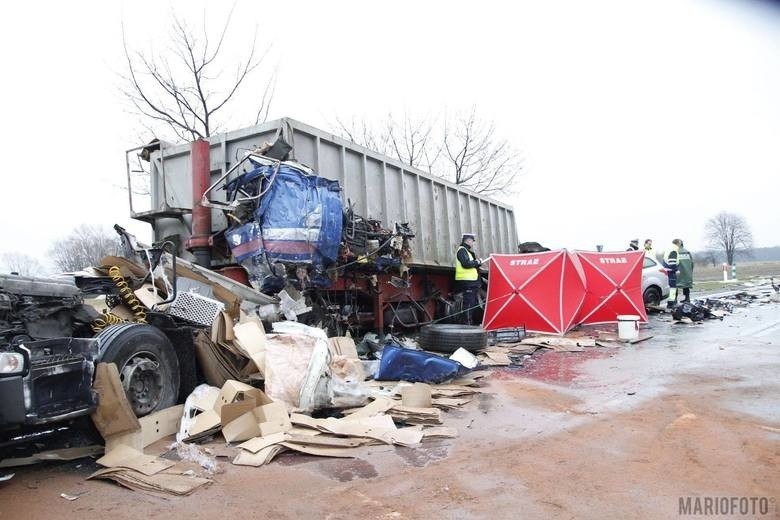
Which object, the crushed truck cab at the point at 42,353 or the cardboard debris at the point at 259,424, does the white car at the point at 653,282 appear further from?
the crushed truck cab at the point at 42,353

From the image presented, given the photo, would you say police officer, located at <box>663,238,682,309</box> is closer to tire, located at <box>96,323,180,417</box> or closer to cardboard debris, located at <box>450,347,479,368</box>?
cardboard debris, located at <box>450,347,479,368</box>

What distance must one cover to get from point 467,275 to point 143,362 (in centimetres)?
666

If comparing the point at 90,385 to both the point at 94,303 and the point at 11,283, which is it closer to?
the point at 11,283

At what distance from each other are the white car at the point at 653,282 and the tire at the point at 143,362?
12.7 meters

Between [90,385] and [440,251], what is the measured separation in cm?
750

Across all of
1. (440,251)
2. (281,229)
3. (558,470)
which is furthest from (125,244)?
(440,251)

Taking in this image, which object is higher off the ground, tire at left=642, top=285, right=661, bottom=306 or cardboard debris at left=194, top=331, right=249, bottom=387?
cardboard debris at left=194, top=331, right=249, bottom=387

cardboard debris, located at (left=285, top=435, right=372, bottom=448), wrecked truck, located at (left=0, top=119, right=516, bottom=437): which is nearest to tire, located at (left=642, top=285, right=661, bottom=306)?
wrecked truck, located at (left=0, top=119, right=516, bottom=437)

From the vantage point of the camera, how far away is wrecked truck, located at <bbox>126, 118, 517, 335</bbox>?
19.6 feet

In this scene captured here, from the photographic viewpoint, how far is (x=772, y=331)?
9.41 metres

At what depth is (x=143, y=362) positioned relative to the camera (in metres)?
4.02

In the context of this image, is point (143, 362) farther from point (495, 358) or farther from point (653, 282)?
point (653, 282)

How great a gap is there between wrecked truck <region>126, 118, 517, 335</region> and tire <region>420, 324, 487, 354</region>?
1.04m

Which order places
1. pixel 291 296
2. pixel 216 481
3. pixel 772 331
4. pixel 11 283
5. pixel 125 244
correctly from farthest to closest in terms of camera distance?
1. pixel 772 331
2. pixel 291 296
3. pixel 125 244
4. pixel 11 283
5. pixel 216 481
